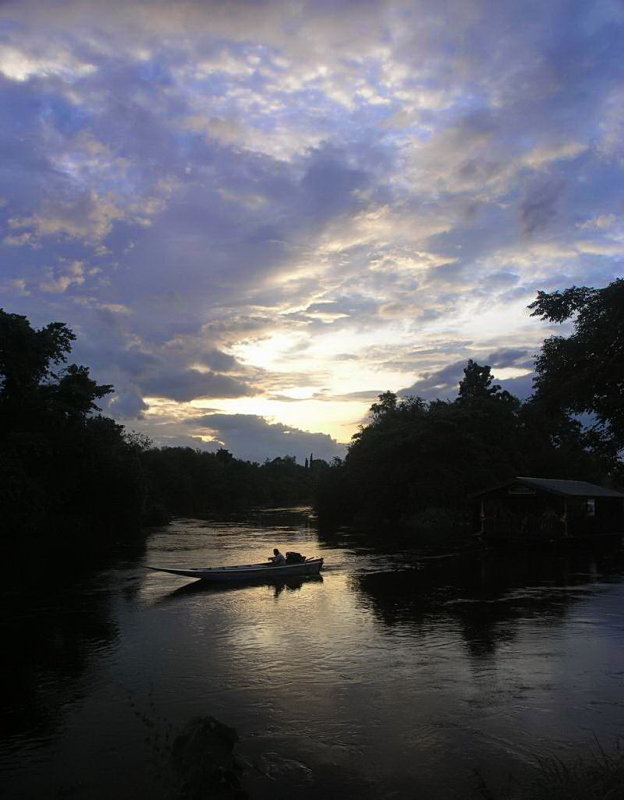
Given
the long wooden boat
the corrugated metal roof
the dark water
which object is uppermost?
the corrugated metal roof

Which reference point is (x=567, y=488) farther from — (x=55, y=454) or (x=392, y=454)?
(x=55, y=454)

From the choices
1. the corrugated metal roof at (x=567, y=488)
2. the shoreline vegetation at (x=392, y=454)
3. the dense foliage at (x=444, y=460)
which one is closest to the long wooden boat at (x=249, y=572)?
the shoreline vegetation at (x=392, y=454)

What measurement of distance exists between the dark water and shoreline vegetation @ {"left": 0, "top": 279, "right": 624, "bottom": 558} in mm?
5965

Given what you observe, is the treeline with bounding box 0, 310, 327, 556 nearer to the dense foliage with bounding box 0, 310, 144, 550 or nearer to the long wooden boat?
the dense foliage with bounding box 0, 310, 144, 550

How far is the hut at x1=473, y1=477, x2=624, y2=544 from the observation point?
40.9 metres

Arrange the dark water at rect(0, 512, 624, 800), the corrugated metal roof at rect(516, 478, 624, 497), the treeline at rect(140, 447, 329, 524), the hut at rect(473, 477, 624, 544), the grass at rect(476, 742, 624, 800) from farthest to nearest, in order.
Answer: the treeline at rect(140, 447, 329, 524), the hut at rect(473, 477, 624, 544), the corrugated metal roof at rect(516, 478, 624, 497), the dark water at rect(0, 512, 624, 800), the grass at rect(476, 742, 624, 800)

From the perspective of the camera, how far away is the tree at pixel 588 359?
1503cm

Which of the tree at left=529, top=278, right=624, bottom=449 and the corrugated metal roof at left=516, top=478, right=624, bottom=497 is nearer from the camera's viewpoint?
the tree at left=529, top=278, right=624, bottom=449

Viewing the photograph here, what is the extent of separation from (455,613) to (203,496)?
3990 inches

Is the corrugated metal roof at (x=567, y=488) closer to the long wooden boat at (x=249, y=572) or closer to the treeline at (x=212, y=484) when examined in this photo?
the long wooden boat at (x=249, y=572)

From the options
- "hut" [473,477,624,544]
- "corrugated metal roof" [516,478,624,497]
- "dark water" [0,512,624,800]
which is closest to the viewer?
"dark water" [0,512,624,800]

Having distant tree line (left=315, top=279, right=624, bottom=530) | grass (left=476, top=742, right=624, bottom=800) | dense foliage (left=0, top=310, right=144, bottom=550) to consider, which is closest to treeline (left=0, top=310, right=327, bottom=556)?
dense foliage (left=0, top=310, right=144, bottom=550)

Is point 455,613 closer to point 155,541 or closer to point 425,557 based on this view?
point 425,557

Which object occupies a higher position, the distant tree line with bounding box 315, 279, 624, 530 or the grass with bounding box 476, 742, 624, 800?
the distant tree line with bounding box 315, 279, 624, 530
